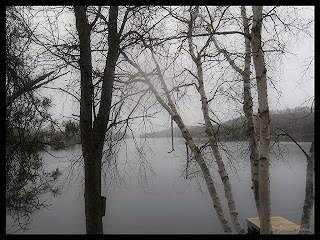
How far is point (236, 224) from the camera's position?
3.72 metres

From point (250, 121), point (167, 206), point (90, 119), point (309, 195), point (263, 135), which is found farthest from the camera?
point (167, 206)

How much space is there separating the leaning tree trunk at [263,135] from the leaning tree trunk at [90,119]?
1497mm

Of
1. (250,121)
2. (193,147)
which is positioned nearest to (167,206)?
(193,147)

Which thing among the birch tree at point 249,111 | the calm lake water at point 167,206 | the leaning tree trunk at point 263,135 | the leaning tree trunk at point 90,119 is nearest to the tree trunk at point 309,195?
the leaning tree trunk at point 263,135

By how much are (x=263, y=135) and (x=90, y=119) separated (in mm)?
1777

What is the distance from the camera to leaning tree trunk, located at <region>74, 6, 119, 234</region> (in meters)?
3.00

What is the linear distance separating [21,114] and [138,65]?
66.6 inches

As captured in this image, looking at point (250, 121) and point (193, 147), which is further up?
point (250, 121)

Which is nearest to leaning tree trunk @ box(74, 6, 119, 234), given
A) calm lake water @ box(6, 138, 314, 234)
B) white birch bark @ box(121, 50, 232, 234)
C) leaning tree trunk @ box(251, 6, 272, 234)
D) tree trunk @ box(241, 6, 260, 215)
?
white birch bark @ box(121, 50, 232, 234)

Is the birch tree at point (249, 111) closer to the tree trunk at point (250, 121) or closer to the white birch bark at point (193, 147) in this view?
the tree trunk at point (250, 121)

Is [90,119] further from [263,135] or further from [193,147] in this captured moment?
[263,135]

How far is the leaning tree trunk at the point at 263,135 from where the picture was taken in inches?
105

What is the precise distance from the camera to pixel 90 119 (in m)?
3.13
